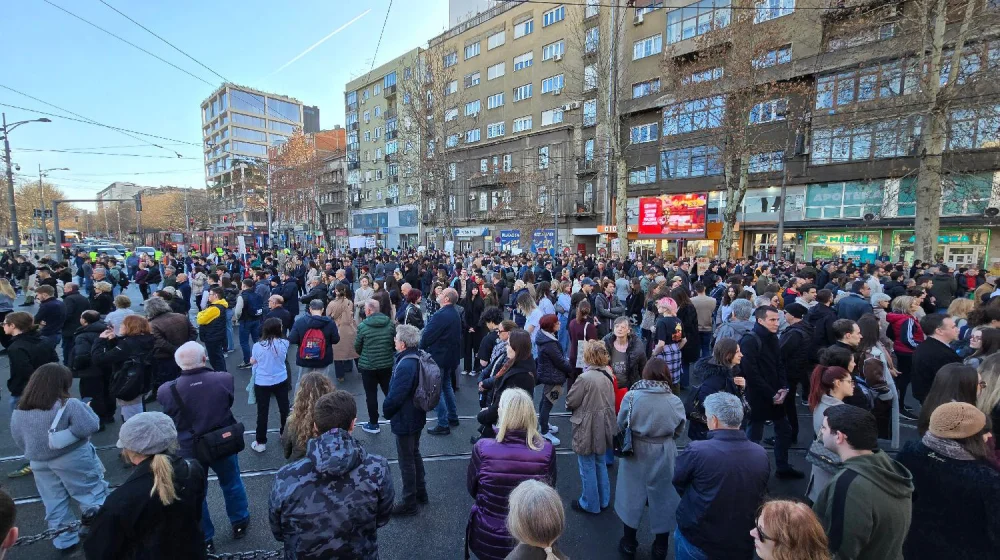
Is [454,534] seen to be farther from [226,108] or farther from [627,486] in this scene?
[226,108]

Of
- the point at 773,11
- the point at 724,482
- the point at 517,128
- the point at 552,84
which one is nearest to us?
the point at 724,482

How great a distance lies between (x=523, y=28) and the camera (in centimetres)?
3844

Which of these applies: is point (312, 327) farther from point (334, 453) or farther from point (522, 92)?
point (522, 92)

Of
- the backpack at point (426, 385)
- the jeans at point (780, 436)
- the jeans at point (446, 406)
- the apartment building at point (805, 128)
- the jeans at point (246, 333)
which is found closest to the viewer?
the backpack at point (426, 385)

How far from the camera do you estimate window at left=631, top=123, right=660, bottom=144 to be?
31.2m

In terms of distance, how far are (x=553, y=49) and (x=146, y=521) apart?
40568mm

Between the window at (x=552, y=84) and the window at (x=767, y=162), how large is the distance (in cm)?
1683

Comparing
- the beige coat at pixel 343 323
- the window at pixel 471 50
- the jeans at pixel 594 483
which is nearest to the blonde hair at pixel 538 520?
the jeans at pixel 594 483

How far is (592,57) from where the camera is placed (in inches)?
1286

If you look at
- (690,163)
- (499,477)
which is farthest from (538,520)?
(690,163)

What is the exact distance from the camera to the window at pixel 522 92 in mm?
38719

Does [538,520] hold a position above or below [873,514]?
above

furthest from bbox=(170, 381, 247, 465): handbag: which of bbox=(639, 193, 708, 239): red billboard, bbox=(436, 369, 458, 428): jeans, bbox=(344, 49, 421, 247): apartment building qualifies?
bbox=(344, 49, 421, 247): apartment building

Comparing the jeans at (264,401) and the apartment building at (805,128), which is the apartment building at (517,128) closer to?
the apartment building at (805,128)
